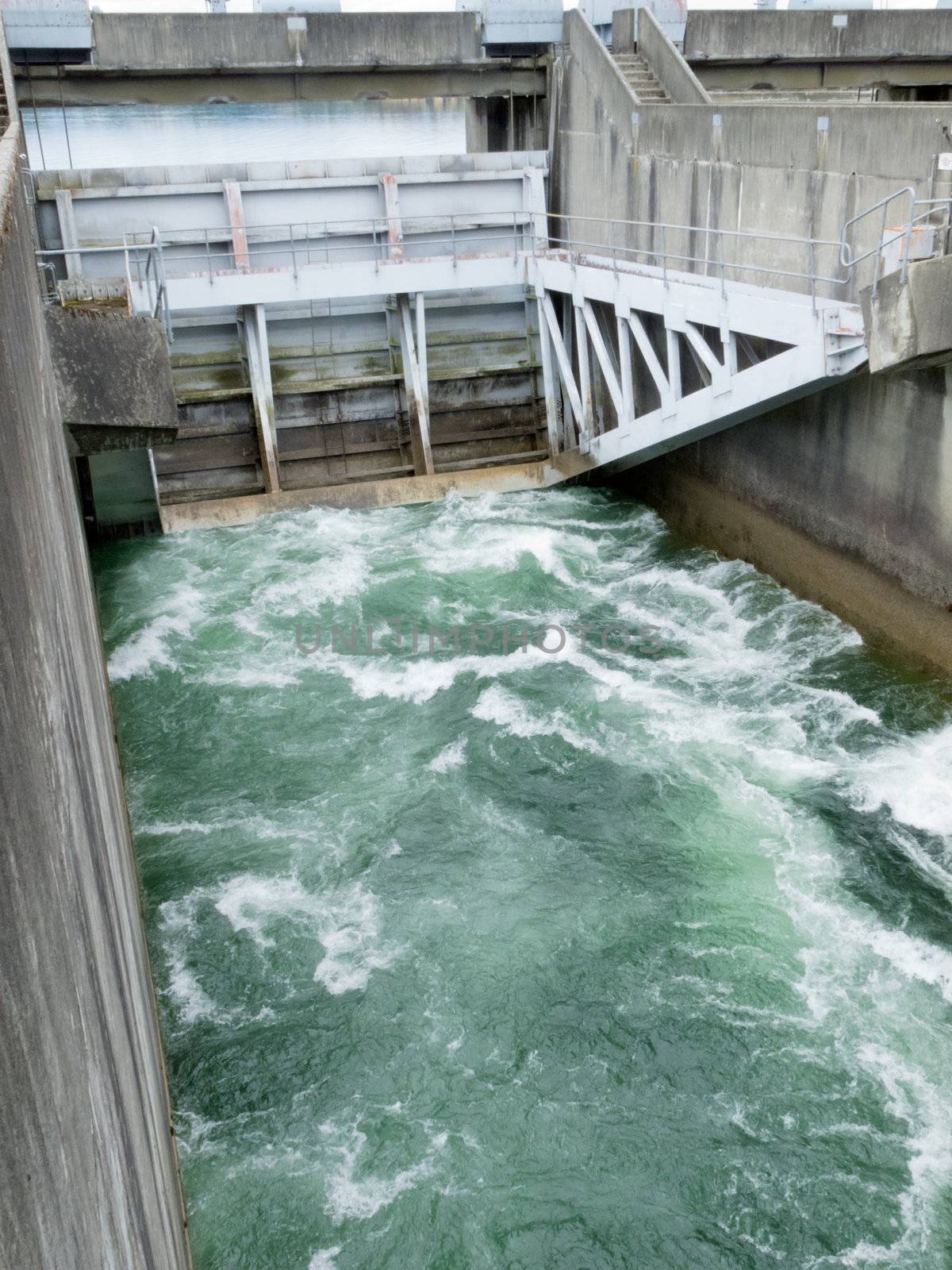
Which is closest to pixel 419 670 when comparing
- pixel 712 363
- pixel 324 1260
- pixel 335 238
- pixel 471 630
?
pixel 471 630

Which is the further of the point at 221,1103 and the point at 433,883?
the point at 433,883

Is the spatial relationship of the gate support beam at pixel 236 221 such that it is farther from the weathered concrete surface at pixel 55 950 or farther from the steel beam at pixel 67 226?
the weathered concrete surface at pixel 55 950

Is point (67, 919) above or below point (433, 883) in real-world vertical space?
above

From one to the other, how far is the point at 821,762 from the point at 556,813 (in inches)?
92.9

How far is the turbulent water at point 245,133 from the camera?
42.8 meters

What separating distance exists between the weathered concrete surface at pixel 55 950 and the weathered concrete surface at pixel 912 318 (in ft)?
23.2

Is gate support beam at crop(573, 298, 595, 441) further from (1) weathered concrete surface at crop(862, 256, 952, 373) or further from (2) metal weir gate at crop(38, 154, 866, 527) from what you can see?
(1) weathered concrete surface at crop(862, 256, 952, 373)

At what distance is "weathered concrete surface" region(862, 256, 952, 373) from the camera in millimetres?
9258

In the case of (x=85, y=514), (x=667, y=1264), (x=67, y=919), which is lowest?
(x=667, y=1264)

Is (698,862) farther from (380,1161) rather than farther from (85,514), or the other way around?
(85,514)

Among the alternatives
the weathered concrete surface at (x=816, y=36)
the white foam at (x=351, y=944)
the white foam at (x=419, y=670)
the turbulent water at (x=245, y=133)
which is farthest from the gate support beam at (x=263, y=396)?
the turbulent water at (x=245, y=133)

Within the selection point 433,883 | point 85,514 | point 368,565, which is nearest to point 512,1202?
point 433,883

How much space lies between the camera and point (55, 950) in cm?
237

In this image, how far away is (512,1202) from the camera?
5.86m
